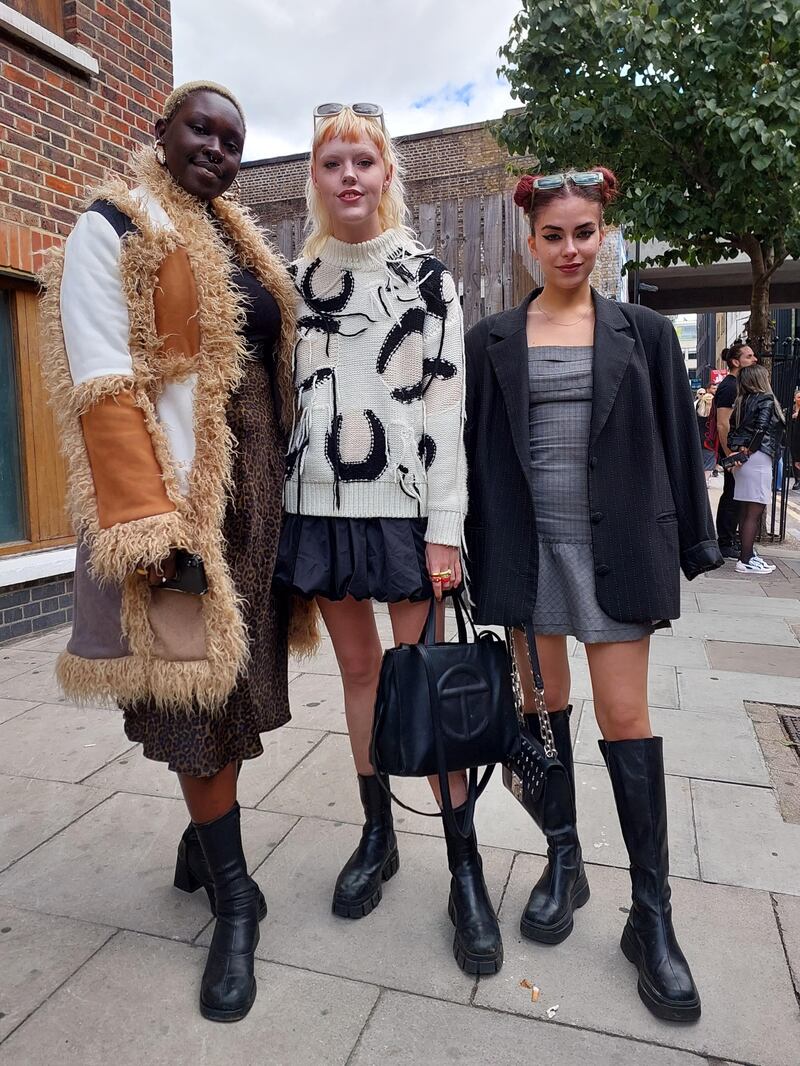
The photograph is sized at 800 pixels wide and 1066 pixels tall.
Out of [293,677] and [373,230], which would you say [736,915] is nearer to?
[373,230]

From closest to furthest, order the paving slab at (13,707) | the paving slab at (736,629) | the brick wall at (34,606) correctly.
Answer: the paving slab at (13,707)
the brick wall at (34,606)
the paving slab at (736,629)

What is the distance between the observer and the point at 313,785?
308 cm

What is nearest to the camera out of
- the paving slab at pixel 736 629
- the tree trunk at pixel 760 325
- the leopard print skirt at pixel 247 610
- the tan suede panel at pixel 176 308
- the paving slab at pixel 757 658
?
the tan suede panel at pixel 176 308

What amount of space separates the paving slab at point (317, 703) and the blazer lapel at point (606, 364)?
2.19 meters

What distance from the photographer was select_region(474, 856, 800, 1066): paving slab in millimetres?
1800

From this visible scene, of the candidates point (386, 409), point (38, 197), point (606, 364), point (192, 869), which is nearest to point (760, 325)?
point (38, 197)

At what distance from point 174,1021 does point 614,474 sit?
5.62ft

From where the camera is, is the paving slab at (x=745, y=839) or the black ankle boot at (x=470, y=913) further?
the paving slab at (x=745, y=839)

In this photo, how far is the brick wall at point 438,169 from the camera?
742 inches

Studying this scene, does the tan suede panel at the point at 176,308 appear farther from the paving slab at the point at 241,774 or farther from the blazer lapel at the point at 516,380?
the paving slab at the point at 241,774

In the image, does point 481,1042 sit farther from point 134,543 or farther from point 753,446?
point 753,446

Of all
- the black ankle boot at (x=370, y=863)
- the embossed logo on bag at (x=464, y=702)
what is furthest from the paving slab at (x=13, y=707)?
the embossed logo on bag at (x=464, y=702)

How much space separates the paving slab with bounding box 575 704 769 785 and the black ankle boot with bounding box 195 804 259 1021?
177 centimetres

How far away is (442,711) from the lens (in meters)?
1.92
